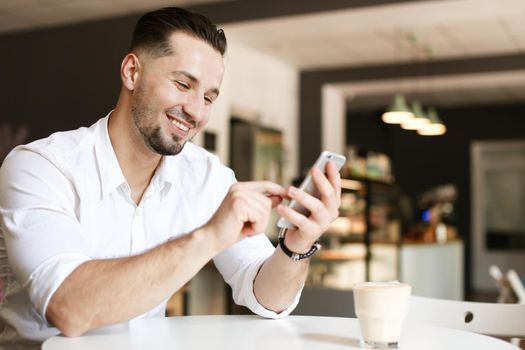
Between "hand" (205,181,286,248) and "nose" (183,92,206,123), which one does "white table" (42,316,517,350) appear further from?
"nose" (183,92,206,123)

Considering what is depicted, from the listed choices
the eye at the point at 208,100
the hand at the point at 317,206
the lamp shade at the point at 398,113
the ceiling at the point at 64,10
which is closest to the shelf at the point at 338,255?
the lamp shade at the point at 398,113

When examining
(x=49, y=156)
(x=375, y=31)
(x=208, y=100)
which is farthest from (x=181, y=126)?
(x=375, y=31)

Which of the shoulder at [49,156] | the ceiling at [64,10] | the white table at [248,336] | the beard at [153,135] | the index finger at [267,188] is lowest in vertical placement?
the white table at [248,336]

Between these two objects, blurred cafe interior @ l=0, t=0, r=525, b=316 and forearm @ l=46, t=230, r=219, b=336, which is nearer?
forearm @ l=46, t=230, r=219, b=336

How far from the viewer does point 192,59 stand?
1767 millimetres

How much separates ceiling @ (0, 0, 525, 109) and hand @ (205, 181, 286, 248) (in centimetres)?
439

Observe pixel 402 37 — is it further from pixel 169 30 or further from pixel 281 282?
pixel 281 282

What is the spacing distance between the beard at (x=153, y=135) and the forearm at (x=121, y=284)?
0.43 meters

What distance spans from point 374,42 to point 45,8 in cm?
321

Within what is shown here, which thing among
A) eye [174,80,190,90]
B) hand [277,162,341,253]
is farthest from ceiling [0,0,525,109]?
hand [277,162,341,253]

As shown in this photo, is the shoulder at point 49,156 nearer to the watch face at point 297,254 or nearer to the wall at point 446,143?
the watch face at point 297,254

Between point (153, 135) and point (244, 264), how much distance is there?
393 mm

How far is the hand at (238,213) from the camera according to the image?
136 centimetres

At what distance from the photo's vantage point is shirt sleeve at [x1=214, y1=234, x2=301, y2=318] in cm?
176
